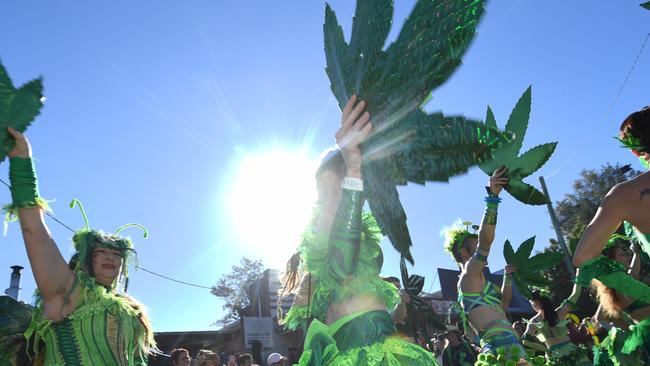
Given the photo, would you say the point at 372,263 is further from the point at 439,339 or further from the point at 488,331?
the point at 439,339

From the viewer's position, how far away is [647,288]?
2.49 meters

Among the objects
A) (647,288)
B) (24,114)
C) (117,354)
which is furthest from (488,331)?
(24,114)

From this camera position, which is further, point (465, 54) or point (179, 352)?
point (179, 352)

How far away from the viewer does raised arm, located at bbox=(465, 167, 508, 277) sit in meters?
3.18

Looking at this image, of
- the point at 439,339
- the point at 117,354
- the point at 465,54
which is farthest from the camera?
the point at 439,339

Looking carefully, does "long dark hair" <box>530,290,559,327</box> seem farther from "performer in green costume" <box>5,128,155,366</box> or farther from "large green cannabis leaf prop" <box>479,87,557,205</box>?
"performer in green costume" <box>5,128,155,366</box>

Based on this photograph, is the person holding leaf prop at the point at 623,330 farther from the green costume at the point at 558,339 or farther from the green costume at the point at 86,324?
the green costume at the point at 86,324

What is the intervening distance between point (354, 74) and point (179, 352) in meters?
6.20

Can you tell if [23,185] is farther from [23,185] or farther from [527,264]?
[527,264]

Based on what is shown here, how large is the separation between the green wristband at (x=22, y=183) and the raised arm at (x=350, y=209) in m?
1.56

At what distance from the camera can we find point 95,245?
296cm

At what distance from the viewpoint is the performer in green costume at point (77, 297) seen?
7.66 feet

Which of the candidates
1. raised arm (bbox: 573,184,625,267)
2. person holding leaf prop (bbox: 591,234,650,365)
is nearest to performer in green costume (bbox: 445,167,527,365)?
person holding leaf prop (bbox: 591,234,650,365)

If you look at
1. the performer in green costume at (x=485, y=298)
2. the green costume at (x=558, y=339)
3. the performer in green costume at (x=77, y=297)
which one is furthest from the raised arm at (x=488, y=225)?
the performer in green costume at (x=77, y=297)
